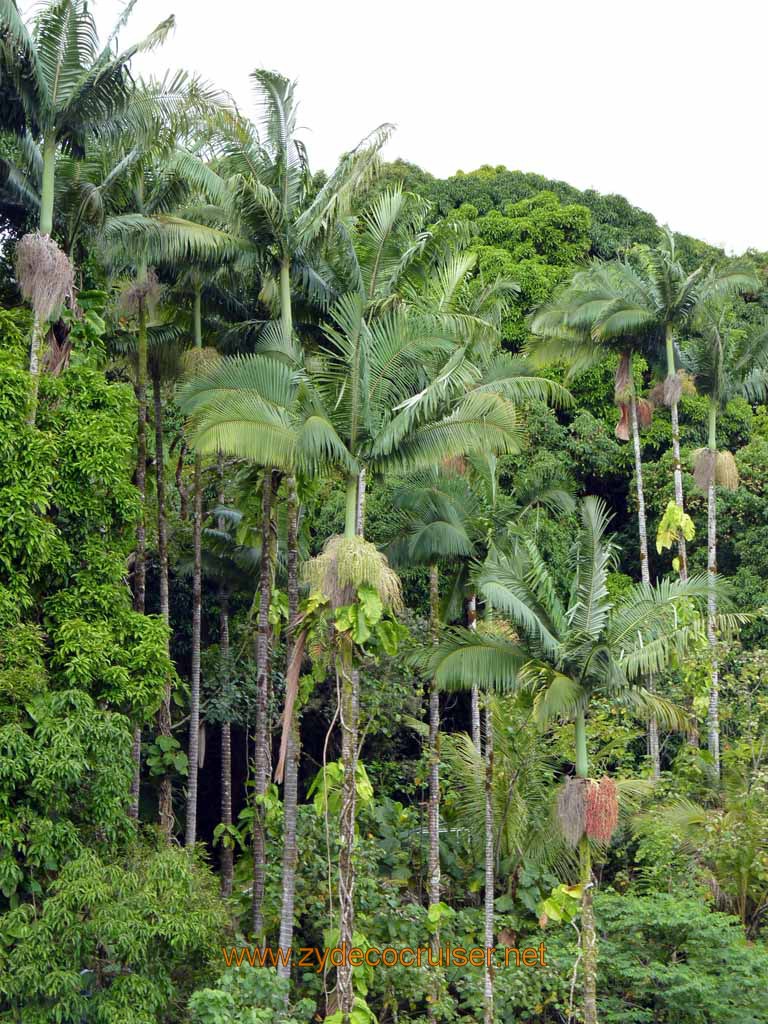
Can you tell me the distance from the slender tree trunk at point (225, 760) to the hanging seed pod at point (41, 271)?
627 cm

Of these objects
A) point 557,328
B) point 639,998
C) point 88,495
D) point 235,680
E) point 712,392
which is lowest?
point 639,998

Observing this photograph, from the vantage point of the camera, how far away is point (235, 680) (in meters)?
21.2

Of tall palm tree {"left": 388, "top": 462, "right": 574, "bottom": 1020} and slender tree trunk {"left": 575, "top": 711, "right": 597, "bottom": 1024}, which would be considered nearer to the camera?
slender tree trunk {"left": 575, "top": 711, "right": 597, "bottom": 1024}

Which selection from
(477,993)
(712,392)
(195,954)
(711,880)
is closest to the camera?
(195,954)

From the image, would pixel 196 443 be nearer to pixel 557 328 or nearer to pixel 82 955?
pixel 82 955

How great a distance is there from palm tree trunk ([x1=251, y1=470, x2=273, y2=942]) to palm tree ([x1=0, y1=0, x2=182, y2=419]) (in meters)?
3.84

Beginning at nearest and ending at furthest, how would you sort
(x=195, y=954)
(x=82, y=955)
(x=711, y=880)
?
(x=82, y=955), (x=195, y=954), (x=711, y=880)

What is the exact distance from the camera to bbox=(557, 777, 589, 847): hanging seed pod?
46.6 feet

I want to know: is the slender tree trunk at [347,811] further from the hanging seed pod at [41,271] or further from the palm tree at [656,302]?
the palm tree at [656,302]

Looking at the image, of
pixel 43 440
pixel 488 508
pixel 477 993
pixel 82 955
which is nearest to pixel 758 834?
pixel 477 993

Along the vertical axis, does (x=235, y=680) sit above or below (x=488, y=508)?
below

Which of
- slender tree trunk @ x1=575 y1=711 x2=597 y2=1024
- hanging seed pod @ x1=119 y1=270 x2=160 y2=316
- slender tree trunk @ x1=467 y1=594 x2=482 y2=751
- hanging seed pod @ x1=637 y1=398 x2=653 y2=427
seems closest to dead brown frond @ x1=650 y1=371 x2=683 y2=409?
hanging seed pod @ x1=637 y1=398 x2=653 y2=427

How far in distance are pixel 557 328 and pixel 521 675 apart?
37.0 ft

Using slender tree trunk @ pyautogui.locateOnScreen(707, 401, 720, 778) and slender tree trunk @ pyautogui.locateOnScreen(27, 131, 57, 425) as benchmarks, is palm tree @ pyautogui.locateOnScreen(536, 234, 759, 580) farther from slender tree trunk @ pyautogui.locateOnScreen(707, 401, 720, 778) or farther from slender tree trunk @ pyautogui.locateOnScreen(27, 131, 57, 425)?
slender tree trunk @ pyautogui.locateOnScreen(27, 131, 57, 425)
